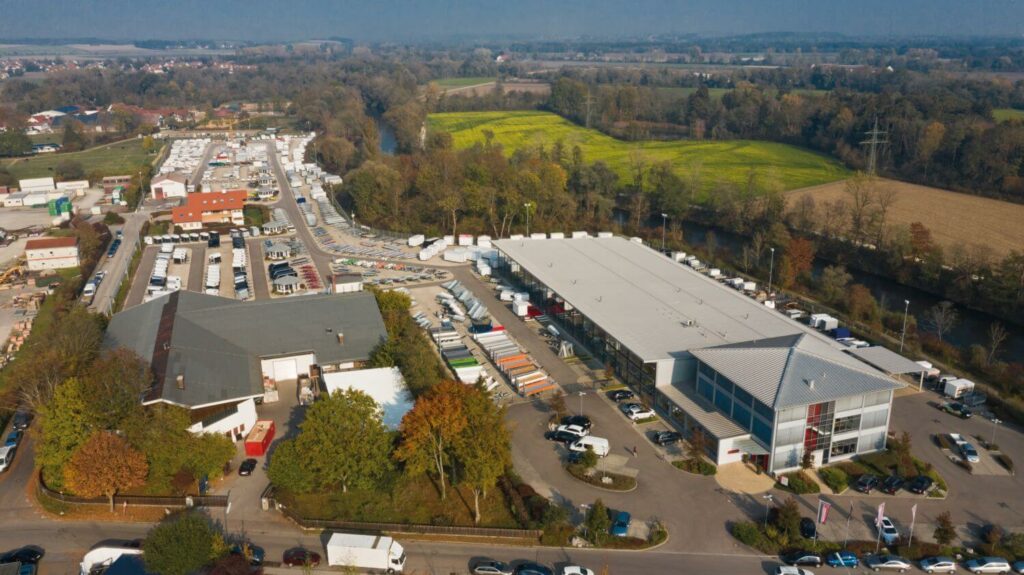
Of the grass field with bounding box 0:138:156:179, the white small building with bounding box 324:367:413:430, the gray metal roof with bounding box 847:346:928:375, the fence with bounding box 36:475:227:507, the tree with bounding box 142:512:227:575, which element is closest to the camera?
the tree with bounding box 142:512:227:575

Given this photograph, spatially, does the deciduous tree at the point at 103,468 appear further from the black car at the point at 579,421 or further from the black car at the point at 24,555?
the black car at the point at 579,421

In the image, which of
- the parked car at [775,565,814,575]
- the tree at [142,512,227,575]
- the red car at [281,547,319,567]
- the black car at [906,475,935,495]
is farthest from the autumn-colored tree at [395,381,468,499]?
the black car at [906,475,935,495]

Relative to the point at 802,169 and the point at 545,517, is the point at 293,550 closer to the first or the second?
the point at 545,517

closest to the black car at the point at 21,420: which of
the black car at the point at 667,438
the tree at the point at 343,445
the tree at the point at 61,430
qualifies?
the tree at the point at 61,430

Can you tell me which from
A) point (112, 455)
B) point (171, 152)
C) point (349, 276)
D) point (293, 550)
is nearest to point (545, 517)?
point (293, 550)

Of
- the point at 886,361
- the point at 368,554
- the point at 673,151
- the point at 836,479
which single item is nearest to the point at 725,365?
the point at 836,479

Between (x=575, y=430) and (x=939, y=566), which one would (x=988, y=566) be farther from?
(x=575, y=430)

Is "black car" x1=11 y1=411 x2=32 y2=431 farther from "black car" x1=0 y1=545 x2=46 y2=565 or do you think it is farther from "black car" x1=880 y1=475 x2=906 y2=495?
"black car" x1=880 y1=475 x2=906 y2=495
